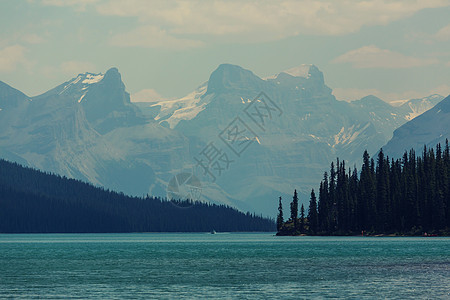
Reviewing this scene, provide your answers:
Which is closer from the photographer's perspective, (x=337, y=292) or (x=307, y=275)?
(x=337, y=292)

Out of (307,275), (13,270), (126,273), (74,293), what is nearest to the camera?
(74,293)

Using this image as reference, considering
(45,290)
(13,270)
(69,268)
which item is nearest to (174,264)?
(69,268)

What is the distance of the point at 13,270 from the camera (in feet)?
394

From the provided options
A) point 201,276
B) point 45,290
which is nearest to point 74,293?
point 45,290

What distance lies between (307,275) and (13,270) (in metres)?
43.8

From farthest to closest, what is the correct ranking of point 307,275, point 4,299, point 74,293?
point 307,275, point 74,293, point 4,299

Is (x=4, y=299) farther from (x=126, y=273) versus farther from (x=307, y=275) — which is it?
(x=307, y=275)

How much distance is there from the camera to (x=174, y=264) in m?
134

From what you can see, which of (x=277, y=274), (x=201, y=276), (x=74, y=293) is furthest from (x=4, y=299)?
(x=277, y=274)

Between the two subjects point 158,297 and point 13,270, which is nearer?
point 158,297

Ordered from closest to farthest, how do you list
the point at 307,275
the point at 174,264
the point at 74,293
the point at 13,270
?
the point at 74,293, the point at 307,275, the point at 13,270, the point at 174,264

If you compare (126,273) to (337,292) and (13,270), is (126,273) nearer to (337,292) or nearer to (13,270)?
(13,270)

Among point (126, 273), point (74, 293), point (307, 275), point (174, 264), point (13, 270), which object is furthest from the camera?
point (174, 264)

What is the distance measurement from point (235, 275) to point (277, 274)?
5.50 metres
